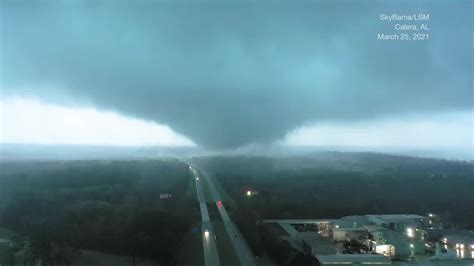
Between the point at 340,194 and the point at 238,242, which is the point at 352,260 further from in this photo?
the point at 340,194

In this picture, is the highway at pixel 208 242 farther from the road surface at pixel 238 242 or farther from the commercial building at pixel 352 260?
the commercial building at pixel 352 260

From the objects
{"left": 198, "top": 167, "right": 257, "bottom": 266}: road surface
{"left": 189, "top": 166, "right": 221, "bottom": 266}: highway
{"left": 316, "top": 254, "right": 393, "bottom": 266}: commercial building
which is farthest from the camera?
{"left": 198, "top": 167, "right": 257, "bottom": 266}: road surface

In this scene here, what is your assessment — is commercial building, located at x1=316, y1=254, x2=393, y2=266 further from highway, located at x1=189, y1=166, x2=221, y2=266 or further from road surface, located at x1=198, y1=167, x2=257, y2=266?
highway, located at x1=189, y1=166, x2=221, y2=266

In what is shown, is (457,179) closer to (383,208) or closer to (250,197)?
(383,208)

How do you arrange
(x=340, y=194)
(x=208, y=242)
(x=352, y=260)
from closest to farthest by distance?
(x=352, y=260) < (x=208, y=242) < (x=340, y=194)

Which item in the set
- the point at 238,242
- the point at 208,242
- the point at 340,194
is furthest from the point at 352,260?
the point at 340,194

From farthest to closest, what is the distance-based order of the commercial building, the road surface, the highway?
the road surface
the highway
the commercial building

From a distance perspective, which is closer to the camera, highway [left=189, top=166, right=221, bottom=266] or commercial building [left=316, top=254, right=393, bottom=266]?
commercial building [left=316, top=254, right=393, bottom=266]

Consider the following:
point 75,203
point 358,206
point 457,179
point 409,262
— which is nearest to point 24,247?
point 75,203

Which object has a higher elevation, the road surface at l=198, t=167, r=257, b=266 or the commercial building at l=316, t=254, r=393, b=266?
the commercial building at l=316, t=254, r=393, b=266

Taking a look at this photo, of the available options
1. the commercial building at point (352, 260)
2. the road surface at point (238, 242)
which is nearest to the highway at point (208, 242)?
the road surface at point (238, 242)

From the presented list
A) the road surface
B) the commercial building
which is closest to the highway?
the road surface

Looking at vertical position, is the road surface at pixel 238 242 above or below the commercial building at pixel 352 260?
below
